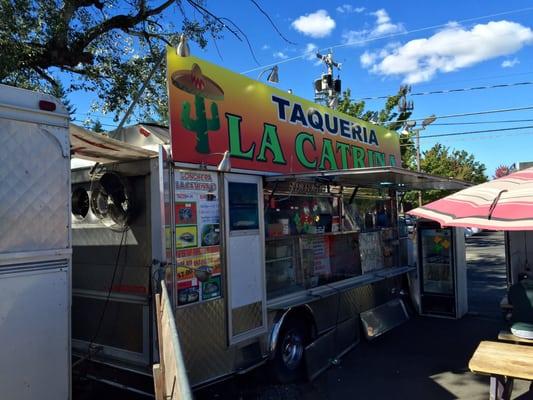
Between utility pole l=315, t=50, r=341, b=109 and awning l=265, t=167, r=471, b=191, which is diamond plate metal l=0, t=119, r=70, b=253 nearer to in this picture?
awning l=265, t=167, r=471, b=191

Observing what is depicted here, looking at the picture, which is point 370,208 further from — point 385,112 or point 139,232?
point 385,112

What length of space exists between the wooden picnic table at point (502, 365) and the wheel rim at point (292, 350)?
2104 millimetres

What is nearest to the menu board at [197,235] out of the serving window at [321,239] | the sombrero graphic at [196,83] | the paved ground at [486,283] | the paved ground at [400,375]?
the sombrero graphic at [196,83]

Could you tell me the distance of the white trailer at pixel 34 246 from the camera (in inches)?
126

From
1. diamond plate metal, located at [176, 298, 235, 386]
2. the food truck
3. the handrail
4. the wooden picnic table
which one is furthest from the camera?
the food truck

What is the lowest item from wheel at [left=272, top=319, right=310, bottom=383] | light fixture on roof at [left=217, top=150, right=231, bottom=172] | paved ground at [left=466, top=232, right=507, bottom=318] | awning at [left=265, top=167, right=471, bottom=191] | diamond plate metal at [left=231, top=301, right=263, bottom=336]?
paved ground at [left=466, top=232, right=507, bottom=318]

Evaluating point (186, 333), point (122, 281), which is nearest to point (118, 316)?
point (122, 281)

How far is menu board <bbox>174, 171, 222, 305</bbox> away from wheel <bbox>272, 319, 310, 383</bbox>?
3.98 feet

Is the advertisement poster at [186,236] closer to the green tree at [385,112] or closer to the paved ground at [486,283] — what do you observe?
the paved ground at [486,283]

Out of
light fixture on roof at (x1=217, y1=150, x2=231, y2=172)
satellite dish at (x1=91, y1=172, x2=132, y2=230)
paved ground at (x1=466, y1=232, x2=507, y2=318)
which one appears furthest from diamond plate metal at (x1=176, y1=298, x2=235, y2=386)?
paved ground at (x1=466, y1=232, x2=507, y2=318)

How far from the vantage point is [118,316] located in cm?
481

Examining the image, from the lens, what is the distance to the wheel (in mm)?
5439

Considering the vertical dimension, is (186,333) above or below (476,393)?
above

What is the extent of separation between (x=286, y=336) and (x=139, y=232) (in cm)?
220
